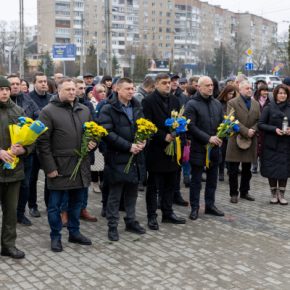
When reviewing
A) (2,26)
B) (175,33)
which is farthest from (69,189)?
(175,33)

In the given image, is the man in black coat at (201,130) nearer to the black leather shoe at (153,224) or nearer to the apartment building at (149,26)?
the black leather shoe at (153,224)

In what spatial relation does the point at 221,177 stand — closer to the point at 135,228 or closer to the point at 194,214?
the point at 194,214

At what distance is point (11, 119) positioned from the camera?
5.39m

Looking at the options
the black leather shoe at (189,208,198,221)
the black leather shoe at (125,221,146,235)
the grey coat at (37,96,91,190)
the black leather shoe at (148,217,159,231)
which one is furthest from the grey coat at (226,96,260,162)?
the grey coat at (37,96,91,190)

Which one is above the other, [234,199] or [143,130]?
[143,130]

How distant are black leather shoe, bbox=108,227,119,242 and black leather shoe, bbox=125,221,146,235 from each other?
1.14 feet

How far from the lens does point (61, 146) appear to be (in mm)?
5723

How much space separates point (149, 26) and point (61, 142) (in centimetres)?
9859

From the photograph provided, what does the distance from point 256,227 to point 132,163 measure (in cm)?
207

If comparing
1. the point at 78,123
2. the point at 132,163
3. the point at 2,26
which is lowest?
the point at 132,163

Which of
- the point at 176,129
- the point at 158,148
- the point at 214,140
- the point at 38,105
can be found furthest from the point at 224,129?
the point at 38,105

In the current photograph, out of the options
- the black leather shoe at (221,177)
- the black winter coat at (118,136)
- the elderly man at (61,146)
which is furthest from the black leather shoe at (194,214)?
the black leather shoe at (221,177)

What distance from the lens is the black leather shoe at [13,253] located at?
5578mm

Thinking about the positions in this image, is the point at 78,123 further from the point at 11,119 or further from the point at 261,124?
the point at 261,124
